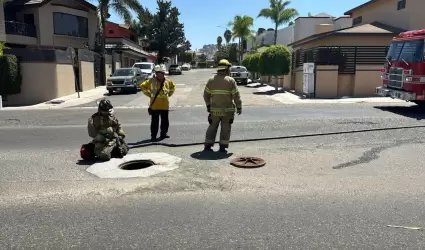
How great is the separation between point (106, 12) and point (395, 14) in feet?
69.0

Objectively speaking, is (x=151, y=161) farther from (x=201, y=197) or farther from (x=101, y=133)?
(x=201, y=197)

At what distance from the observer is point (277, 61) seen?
2358 centimetres

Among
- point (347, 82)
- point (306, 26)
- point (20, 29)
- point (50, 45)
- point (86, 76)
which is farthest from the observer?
point (306, 26)

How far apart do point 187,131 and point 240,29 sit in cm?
4566

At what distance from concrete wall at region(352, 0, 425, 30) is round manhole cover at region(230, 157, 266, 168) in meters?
18.3

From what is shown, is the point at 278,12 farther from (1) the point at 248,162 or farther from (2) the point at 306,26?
(1) the point at 248,162

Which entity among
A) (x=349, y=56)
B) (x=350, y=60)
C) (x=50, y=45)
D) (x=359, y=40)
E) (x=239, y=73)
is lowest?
(x=239, y=73)

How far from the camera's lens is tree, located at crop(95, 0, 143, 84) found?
98.9 feet

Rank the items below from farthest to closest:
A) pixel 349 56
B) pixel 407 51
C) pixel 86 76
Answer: pixel 86 76
pixel 349 56
pixel 407 51

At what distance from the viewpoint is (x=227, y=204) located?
456 cm

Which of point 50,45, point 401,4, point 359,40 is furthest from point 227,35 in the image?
point 359,40

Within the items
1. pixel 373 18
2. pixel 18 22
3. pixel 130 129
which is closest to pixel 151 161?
pixel 130 129

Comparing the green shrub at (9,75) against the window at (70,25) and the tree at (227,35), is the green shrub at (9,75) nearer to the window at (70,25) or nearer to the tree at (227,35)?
the window at (70,25)

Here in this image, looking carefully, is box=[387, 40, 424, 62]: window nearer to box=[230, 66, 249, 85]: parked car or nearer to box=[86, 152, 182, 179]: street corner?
box=[86, 152, 182, 179]: street corner
